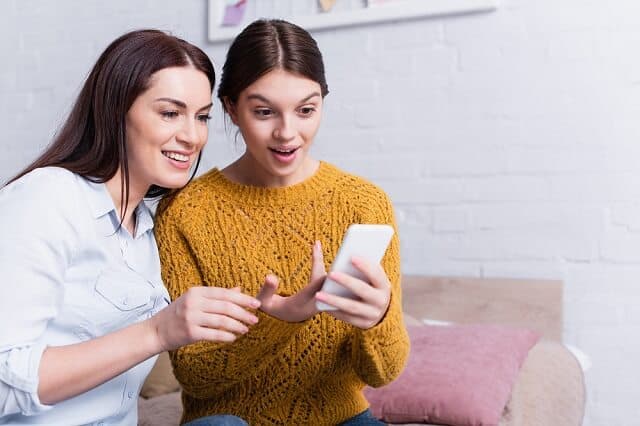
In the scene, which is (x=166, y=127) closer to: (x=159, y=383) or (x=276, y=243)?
(x=276, y=243)

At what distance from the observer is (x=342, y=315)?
1196 mm

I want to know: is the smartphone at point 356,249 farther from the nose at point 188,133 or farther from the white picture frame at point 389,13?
the white picture frame at point 389,13

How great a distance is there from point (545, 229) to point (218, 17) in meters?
1.22

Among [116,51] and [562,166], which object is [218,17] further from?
[116,51]

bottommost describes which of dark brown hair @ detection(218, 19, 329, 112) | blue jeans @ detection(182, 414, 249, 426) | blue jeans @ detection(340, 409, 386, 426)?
blue jeans @ detection(340, 409, 386, 426)

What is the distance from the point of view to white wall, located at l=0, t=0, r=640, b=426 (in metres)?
2.20

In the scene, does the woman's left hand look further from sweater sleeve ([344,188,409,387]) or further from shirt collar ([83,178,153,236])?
A: shirt collar ([83,178,153,236])

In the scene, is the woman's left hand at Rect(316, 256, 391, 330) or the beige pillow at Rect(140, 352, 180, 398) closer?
the woman's left hand at Rect(316, 256, 391, 330)

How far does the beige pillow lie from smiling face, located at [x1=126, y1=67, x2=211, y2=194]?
859 millimetres

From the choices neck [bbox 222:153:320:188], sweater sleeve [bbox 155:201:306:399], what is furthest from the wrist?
neck [bbox 222:153:320:188]

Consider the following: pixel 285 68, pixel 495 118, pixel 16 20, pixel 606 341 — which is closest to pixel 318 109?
pixel 285 68

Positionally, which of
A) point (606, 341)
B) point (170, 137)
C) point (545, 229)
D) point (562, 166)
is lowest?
point (606, 341)

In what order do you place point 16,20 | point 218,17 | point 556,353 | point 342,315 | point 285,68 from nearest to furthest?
point 342,315 → point 285,68 → point 556,353 → point 218,17 → point 16,20

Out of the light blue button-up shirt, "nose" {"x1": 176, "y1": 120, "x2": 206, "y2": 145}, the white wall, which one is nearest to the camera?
the light blue button-up shirt
